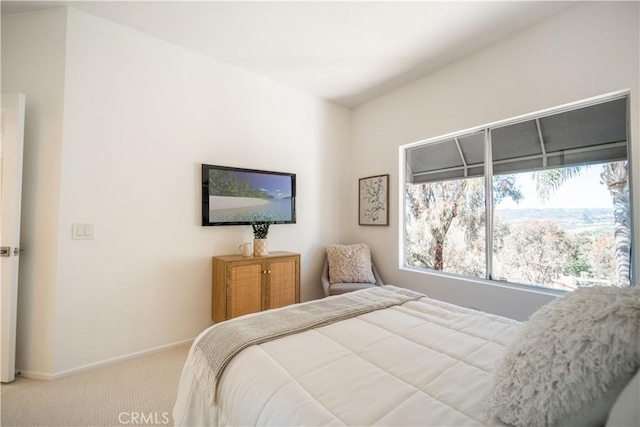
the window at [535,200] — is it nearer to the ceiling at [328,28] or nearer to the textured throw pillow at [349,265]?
the textured throw pillow at [349,265]

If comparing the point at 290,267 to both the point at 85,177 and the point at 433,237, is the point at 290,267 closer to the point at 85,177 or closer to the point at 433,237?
the point at 433,237

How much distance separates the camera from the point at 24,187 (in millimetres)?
2082

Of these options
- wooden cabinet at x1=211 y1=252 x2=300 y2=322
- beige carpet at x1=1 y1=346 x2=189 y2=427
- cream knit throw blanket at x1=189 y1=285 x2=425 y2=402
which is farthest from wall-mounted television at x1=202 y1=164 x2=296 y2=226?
cream knit throw blanket at x1=189 y1=285 x2=425 y2=402

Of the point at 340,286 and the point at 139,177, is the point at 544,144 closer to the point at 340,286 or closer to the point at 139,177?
the point at 340,286

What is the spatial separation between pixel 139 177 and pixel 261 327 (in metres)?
1.88

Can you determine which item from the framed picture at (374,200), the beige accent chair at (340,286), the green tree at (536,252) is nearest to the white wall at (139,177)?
the beige accent chair at (340,286)

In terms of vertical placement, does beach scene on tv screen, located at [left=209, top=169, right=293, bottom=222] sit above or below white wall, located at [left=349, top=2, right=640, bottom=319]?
below

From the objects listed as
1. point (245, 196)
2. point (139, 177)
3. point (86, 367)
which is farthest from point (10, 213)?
point (245, 196)

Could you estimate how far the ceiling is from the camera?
81.9 inches

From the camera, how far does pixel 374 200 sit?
3.61 meters

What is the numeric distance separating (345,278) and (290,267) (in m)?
0.72

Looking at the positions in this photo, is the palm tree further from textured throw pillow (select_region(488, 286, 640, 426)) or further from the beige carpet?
the beige carpet

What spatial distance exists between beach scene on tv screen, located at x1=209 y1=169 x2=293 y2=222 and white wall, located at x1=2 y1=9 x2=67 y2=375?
1.18 m

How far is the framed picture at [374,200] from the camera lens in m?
3.48
